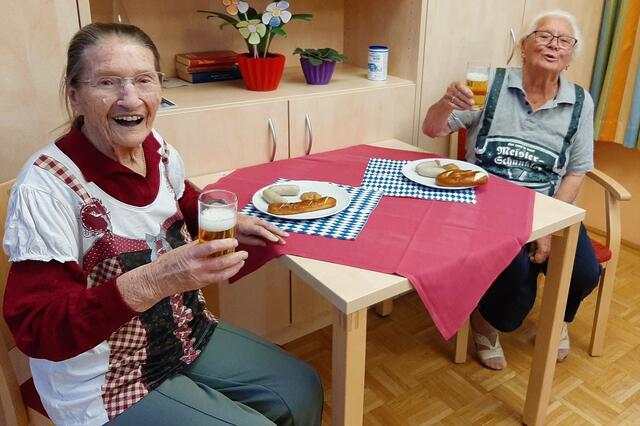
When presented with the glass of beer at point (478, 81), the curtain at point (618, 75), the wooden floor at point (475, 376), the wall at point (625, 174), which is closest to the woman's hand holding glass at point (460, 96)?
the glass of beer at point (478, 81)

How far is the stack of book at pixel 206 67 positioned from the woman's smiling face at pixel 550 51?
1.06 metres

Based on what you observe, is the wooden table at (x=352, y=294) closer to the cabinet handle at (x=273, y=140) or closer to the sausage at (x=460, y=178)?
the sausage at (x=460, y=178)

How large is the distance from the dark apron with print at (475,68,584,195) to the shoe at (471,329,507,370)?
0.63 meters

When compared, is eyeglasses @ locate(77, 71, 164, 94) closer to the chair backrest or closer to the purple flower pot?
the chair backrest

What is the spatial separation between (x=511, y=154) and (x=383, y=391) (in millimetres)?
957

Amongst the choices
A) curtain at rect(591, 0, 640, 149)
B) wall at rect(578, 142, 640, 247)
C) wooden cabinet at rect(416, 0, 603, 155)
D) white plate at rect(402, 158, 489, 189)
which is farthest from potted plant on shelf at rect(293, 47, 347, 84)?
wall at rect(578, 142, 640, 247)

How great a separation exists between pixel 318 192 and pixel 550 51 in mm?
970

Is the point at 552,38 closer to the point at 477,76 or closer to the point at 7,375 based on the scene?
the point at 477,76

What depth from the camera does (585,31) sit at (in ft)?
9.11

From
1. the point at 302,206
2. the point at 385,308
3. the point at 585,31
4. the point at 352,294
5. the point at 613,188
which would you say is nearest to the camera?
the point at 352,294

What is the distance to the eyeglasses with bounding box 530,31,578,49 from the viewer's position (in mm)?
1913

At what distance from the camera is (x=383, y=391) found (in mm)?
2068

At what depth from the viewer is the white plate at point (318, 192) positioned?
4.73 feet

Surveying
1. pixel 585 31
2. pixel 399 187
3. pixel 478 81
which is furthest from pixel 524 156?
pixel 585 31
